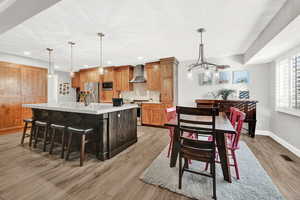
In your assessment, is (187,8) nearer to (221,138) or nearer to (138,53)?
(221,138)

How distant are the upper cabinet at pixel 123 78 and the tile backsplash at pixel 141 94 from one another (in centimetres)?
30

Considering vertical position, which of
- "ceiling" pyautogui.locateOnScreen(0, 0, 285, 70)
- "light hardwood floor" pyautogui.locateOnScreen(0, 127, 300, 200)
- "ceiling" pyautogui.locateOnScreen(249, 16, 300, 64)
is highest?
"ceiling" pyautogui.locateOnScreen(0, 0, 285, 70)

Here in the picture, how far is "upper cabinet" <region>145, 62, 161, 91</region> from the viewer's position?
16.0ft

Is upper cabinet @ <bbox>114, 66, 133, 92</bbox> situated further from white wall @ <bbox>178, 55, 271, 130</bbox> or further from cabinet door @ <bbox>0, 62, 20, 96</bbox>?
cabinet door @ <bbox>0, 62, 20, 96</bbox>

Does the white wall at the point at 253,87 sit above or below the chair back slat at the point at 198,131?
above

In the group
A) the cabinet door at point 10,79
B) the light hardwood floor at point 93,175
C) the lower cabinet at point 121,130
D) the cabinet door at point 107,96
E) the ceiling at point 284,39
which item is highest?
the ceiling at point 284,39

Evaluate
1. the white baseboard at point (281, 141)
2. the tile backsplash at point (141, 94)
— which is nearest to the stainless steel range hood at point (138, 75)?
the tile backsplash at point (141, 94)

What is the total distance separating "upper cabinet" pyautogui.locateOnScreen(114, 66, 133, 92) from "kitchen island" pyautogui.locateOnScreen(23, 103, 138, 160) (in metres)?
2.71

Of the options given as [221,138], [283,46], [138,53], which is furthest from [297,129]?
[138,53]

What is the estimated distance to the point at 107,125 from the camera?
7.88 ft

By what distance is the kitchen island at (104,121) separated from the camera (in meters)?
2.33

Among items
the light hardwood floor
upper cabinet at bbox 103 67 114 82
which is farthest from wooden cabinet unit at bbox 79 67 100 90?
the light hardwood floor

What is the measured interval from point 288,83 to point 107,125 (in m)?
4.19

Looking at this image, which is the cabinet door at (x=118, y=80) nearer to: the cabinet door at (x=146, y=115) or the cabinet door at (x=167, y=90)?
the cabinet door at (x=146, y=115)
